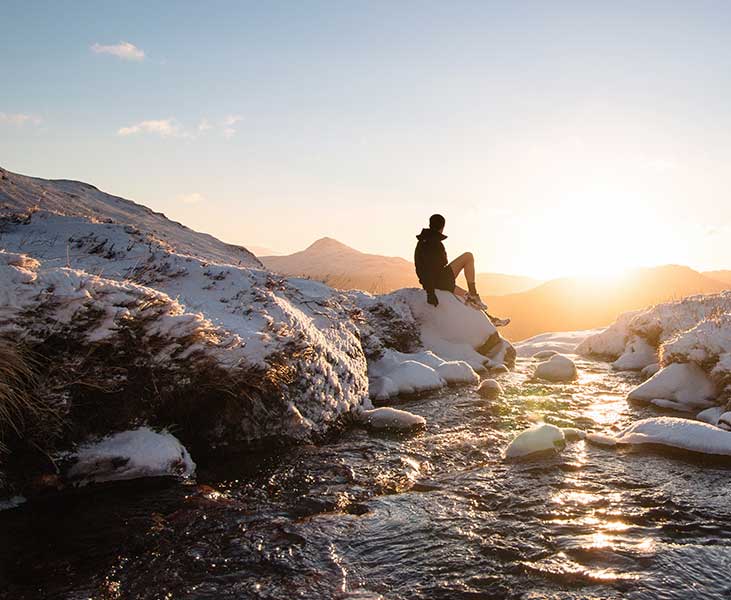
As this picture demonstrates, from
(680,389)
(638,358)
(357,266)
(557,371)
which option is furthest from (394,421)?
(357,266)

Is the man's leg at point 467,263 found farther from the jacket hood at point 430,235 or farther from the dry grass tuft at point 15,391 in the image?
the dry grass tuft at point 15,391

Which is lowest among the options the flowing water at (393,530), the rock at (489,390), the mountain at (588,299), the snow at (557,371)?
the flowing water at (393,530)

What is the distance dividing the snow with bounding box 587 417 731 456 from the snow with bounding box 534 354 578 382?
11.5 ft

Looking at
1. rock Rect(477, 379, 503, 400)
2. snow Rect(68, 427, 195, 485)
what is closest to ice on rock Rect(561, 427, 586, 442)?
rock Rect(477, 379, 503, 400)

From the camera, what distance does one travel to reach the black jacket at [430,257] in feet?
32.0

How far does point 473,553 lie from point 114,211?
1247cm

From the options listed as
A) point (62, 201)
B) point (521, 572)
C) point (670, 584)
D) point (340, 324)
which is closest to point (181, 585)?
point (521, 572)

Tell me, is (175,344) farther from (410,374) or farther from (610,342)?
(610,342)

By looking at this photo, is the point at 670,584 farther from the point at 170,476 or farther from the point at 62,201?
the point at 62,201

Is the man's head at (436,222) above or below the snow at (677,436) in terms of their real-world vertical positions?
above

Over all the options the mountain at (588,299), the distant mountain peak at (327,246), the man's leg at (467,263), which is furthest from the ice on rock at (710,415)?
the distant mountain peak at (327,246)

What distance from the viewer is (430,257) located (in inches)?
384

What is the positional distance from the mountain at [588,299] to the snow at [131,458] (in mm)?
21889

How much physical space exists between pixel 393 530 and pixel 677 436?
304 cm
